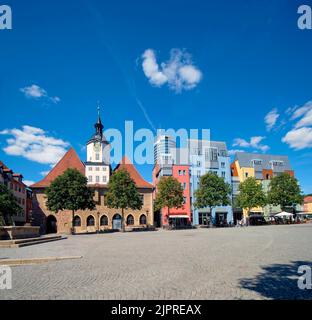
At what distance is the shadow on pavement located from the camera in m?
6.24

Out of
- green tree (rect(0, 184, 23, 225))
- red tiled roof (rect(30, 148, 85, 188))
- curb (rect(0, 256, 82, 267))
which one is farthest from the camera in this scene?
red tiled roof (rect(30, 148, 85, 188))

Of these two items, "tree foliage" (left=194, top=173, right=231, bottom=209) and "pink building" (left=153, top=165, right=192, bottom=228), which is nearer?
"tree foliage" (left=194, top=173, right=231, bottom=209)

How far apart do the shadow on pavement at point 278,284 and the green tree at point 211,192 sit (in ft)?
138

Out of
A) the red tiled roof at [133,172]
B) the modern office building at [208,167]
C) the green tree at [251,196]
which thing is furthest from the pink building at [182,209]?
the green tree at [251,196]

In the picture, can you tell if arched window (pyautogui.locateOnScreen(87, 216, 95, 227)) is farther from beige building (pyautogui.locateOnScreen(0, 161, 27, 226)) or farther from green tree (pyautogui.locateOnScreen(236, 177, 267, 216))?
green tree (pyautogui.locateOnScreen(236, 177, 267, 216))

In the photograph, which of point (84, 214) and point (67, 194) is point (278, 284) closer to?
point (67, 194)

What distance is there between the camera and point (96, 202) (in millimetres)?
52656

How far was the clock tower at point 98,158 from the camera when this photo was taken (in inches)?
2267

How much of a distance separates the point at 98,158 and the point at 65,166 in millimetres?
7331

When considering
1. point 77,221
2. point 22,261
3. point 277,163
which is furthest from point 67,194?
point 277,163

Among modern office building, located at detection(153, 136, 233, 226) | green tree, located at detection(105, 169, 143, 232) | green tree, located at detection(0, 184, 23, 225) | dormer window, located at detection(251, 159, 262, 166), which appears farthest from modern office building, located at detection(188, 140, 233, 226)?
green tree, located at detection(0, 184, 23, 225)

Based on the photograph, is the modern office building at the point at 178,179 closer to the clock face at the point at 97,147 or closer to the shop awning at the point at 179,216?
the shop awning at the point at 179,216
